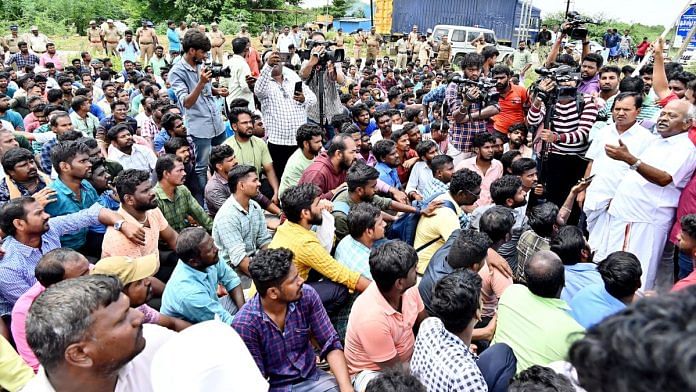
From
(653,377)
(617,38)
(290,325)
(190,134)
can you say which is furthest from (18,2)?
(653,377)

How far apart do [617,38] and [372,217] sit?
21562 millimetres

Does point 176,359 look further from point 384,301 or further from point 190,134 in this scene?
point 190,134

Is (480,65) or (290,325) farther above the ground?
(480,65)

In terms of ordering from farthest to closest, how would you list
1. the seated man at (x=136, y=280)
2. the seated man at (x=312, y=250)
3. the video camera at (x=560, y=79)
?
1. the video camera at (x=560, y=79)
2. the seated man at (x=312, y=250)
3. the seated man at (x=136, y=280)

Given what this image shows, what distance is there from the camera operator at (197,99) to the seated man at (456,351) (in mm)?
3586

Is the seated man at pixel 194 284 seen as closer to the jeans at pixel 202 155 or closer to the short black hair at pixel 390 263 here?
the short black hair at pixel 390 263

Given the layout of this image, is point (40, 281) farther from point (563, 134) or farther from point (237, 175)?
point (563, 134)

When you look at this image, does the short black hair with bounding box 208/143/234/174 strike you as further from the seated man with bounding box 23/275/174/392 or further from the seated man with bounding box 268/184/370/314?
the seated man with bounding box 23/275/174/392

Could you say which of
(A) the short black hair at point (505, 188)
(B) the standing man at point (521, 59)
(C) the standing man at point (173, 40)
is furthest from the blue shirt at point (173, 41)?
(A) the short black hair at point (505, 188)

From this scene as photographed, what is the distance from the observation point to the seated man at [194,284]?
2.85m

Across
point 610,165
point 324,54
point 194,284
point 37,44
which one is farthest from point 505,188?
point 37,44

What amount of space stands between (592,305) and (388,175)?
2402 millimetres

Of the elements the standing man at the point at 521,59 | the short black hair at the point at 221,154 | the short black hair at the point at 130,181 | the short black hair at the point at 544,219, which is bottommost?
the standing man at the point at 521,59

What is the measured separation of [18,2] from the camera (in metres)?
24.5
